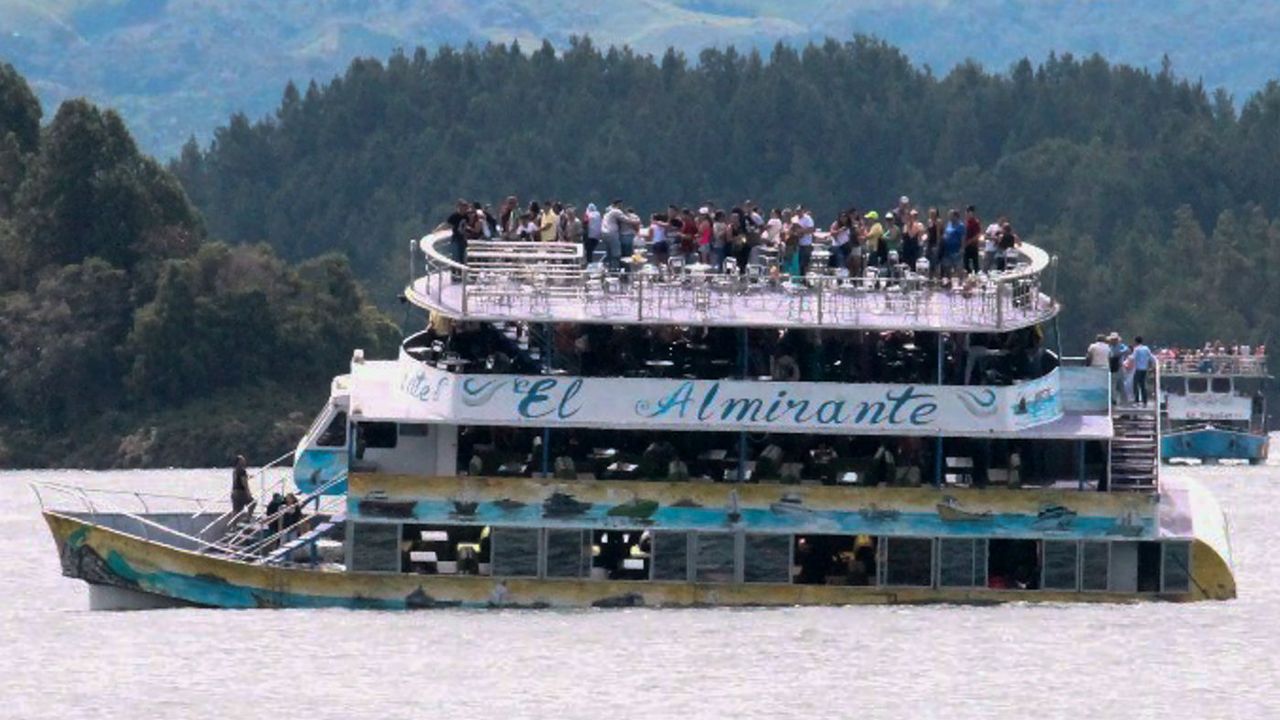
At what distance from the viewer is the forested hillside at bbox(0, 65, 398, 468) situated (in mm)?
110812

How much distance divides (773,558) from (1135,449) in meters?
6.33

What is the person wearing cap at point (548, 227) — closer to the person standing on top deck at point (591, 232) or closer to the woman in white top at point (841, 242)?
the person standing on top deck at point (591, 232)

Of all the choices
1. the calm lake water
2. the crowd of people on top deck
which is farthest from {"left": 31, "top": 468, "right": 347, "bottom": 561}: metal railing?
the crowd of people on top deck

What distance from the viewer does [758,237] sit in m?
58.6

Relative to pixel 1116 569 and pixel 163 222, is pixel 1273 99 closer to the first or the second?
pixel 163 222

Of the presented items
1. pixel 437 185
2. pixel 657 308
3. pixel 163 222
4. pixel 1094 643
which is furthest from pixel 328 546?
pixel 437 185

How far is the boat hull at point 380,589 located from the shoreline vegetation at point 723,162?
6285 centimetres

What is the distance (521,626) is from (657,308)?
16.6 ft

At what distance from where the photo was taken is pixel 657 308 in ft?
179

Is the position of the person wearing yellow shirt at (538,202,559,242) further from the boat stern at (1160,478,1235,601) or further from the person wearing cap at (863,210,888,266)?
the boat stern at (1160,478,1235,601)

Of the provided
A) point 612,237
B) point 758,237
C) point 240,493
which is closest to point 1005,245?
point 758,237

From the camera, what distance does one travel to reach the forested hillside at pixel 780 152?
161000 mm

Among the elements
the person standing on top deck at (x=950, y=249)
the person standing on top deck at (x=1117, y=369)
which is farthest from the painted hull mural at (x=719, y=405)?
A: the person standing on top deck at (x=1117, y=369)

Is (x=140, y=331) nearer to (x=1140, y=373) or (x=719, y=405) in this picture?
(x=1140, y=373)
